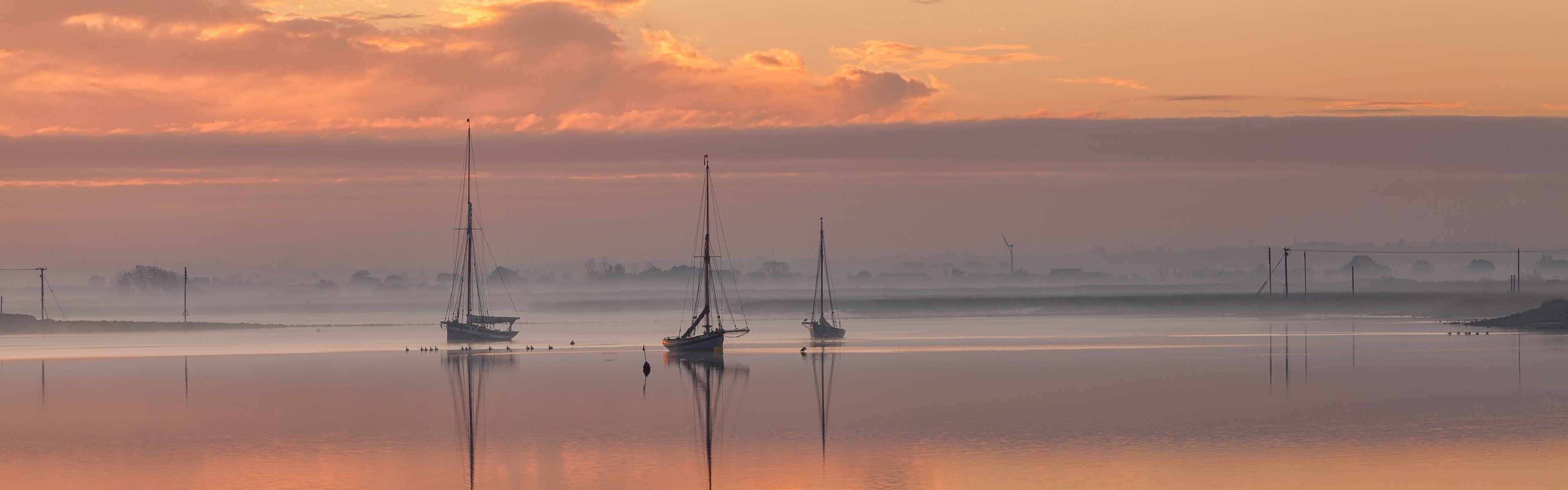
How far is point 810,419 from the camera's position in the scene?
45625 millimetres

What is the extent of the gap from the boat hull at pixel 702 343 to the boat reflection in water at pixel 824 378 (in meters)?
5.06

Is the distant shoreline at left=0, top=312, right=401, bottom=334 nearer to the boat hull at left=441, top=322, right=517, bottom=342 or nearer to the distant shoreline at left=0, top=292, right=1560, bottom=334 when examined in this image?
the distant shoreline at left=0, top=292, right=1560, bottom=334

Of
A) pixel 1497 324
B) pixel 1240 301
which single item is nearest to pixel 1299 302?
pixel 1240 301

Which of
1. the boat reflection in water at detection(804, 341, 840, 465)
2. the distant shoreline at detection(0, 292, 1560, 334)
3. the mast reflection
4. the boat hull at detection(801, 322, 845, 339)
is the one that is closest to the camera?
the mast reflection

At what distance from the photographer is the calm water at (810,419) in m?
33.2

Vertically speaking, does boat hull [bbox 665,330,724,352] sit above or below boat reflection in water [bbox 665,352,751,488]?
above

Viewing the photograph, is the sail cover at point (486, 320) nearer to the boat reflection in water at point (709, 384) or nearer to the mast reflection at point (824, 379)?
the mast reflection at point (824, 379)

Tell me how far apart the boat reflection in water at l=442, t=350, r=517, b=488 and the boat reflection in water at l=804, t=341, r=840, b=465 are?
9.40 metres

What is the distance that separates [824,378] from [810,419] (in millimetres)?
18306

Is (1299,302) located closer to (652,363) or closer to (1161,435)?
(652,363)

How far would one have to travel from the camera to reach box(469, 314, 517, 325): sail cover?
115938 mm

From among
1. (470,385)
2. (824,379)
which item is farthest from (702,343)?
(470,385)

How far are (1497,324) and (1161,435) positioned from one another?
290 ft

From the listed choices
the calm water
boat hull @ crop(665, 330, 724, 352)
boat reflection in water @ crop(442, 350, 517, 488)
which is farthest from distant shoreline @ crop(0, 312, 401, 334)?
boat hull @ crop(665, 330, 724, 352)
